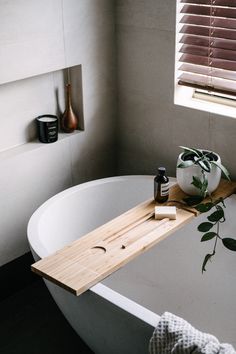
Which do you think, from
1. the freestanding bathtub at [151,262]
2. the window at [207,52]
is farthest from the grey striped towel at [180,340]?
the window at [207,52]

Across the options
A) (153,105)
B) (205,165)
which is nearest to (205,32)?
(153,105)

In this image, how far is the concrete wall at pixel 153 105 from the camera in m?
2.91

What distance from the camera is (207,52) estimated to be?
2869 mm

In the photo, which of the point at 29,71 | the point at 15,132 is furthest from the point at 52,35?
the point at 15,132

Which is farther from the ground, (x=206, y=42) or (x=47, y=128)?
(x=206, y=42)

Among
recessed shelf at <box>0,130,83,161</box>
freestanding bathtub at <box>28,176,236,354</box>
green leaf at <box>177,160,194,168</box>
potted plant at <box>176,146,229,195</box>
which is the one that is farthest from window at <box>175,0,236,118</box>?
recessed shelf at <box>0,130,83,161</box>

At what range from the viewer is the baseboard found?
301cm

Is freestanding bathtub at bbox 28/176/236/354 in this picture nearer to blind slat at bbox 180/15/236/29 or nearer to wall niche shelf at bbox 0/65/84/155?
wall niche shelf at bbox 0/65/84/155

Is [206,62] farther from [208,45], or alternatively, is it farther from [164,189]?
[164,189]

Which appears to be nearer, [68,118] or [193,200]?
[193,200]

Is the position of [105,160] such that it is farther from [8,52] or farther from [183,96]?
[8,52]

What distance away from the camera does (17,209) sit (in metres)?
2.91

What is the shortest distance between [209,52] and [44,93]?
2.82 feet

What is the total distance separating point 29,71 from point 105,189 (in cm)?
70
